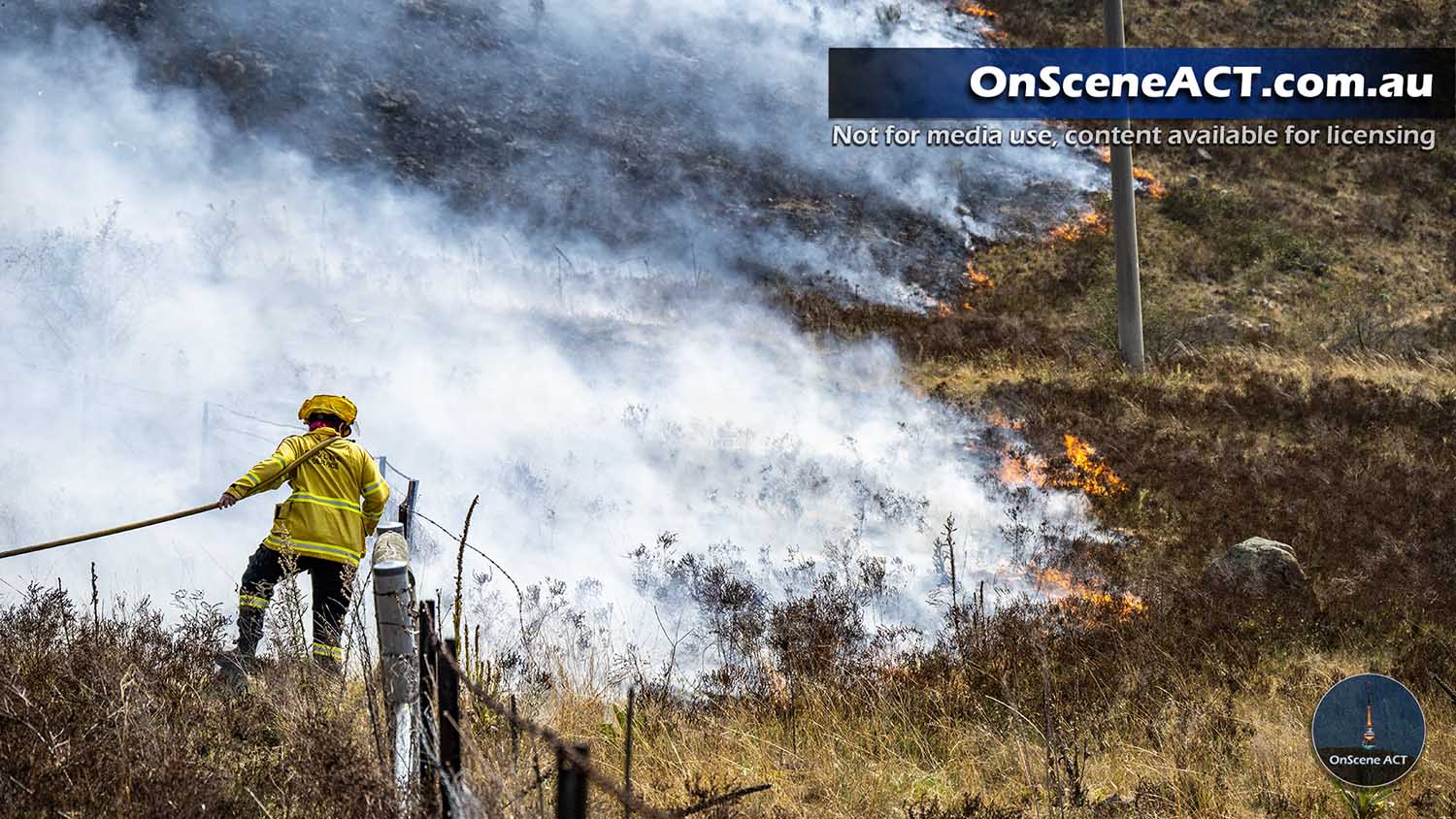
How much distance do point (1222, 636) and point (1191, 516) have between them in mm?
3087

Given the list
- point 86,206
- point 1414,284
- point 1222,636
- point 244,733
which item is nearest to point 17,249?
point 86,206

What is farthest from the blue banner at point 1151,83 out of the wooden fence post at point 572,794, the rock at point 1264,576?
the wooden fence post at point 572,794

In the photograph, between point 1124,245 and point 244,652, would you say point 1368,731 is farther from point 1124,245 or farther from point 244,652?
point 1124,245

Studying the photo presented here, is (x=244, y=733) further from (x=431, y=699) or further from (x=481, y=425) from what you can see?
(x=481, y=425)

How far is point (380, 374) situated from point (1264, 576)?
6.75 meters

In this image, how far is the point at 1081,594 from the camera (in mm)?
7863

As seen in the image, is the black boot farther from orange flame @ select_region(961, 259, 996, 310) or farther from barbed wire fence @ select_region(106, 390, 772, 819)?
orange flame @ select_region(961, 259, 996, 310)

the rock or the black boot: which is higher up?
the black boot

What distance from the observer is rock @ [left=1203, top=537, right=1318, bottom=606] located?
7.62 meters

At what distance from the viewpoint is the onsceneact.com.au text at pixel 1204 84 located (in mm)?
21297

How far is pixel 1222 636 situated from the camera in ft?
22.0

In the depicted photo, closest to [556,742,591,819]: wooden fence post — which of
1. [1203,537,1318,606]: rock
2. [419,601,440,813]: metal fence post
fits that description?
[419,601,440,813]: metal fence post

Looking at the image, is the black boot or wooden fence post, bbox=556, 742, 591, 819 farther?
the black boot

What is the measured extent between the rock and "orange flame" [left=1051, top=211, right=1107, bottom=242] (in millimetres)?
12883
